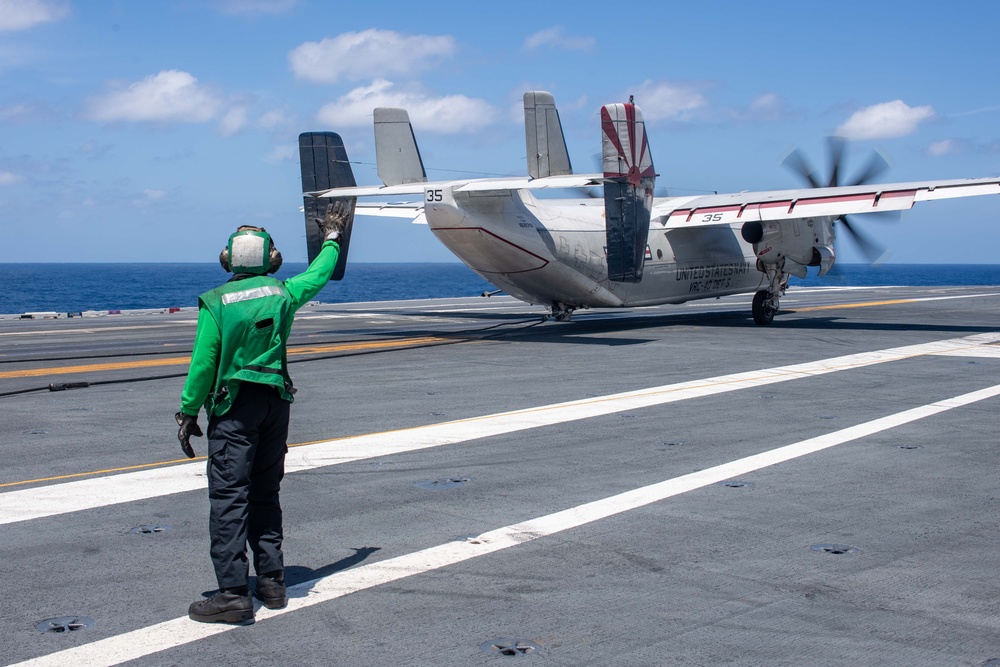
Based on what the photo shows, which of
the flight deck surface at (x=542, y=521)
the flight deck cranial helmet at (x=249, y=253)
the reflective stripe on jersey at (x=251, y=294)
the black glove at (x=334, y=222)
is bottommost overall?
the flight deck surface at (x=542, y=521)

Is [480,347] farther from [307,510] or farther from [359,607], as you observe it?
[359,607]

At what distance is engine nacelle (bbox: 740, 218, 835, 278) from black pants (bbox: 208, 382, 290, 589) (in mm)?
24057

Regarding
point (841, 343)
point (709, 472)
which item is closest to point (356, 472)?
point (709, 472)

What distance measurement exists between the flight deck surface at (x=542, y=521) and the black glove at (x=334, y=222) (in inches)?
85.2

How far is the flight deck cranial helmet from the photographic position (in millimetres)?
5758

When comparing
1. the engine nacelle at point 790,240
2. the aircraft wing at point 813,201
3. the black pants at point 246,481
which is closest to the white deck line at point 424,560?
the black pants at point 246,481

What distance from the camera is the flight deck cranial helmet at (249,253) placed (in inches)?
227

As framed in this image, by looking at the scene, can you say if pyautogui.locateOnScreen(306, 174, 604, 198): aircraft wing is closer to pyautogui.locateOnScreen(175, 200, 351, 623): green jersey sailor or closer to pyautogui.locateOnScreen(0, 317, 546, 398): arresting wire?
→ pyautogui.locateOnScreen(0, 317, 546, 398): arresting wire

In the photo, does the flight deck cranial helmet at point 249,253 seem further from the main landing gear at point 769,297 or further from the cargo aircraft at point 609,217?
the main landing gear at point 769,297

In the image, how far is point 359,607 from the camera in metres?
5.44

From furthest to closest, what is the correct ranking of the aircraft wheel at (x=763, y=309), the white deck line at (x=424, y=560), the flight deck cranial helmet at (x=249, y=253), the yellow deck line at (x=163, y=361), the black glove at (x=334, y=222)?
the aircraft wheel at (x=763, y=309)
the yellow deck line at (x=163, y=361)
the black glove at (x=334, y=222)
the flight deck cranial helmet at (x=249, y=253)
the white deck line at (x=424, y=560)

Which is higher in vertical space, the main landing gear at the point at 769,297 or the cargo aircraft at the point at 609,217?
the cargo aircraft at the point at 609,217

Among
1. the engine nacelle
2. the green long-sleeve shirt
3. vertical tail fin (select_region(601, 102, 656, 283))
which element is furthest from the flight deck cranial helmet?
the engine nacelle

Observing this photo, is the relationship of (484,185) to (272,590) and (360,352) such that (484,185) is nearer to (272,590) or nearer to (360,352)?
(360,352)
